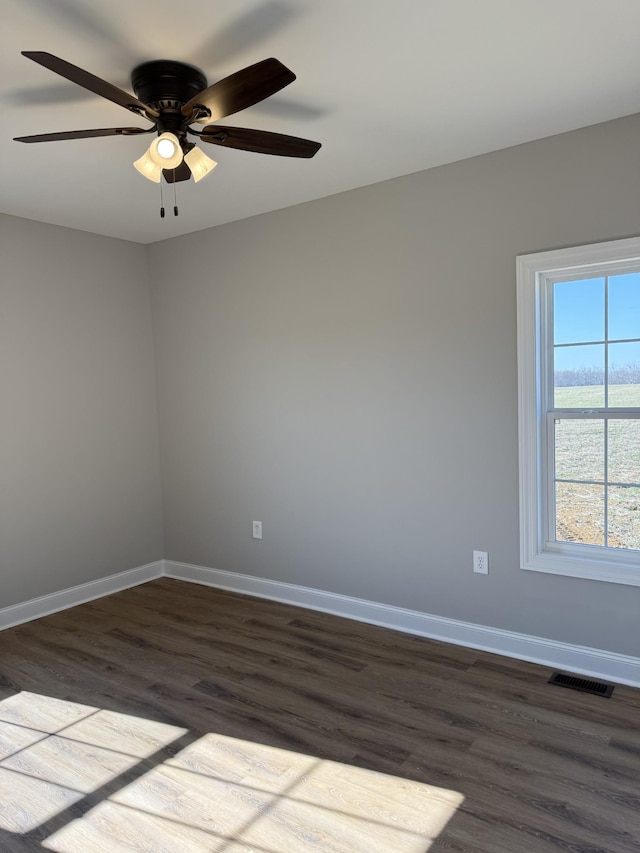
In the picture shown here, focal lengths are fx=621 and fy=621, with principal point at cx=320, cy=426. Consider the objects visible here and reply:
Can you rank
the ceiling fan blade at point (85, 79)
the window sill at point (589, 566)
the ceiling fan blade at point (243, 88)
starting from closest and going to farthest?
the ceiling fan blade at point (85, 79) < the ceiling fan blade at point (243, 88) < the window sill at point (589, 566)

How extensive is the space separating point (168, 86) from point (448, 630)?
9.36ft

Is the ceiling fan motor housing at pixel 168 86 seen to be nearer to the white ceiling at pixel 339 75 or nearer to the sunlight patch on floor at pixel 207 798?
the white ceiling at pixel 339 75

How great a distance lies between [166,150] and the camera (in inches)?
82.9

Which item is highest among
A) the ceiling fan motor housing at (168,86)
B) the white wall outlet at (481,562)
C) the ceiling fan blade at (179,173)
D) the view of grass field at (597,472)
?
the ceiling fan motor housing at (168,86)

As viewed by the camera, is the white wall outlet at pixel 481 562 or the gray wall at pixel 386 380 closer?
the gray wall at pixel 386 380

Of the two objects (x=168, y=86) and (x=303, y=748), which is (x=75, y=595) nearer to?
(x=303, y=748)

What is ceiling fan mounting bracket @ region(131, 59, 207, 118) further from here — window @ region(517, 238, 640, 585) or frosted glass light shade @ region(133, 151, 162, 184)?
window @ region(517, 238, 640, 585)

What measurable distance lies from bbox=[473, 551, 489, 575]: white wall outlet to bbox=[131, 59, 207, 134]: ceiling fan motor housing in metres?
2.40

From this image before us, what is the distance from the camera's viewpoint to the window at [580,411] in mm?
2844

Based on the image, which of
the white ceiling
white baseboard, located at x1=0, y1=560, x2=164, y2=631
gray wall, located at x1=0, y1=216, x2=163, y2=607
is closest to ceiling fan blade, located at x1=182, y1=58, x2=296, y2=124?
the white ceiling

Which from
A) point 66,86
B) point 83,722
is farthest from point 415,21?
point 83,722

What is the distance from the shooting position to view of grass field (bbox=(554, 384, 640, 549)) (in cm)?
286

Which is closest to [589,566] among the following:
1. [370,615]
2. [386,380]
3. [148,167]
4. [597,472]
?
[597,472]

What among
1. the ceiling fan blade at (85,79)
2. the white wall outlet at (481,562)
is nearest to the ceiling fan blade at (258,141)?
the ceiling fan blade at (85,79)
